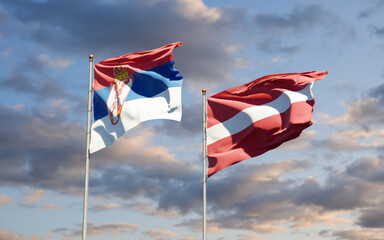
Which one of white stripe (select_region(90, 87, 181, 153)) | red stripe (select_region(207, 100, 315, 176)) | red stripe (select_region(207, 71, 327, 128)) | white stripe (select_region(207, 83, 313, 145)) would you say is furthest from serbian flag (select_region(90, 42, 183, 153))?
red stripe (select_region(207, 100, 315, 176))

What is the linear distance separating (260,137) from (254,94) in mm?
2779

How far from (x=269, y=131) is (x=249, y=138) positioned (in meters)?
1.30

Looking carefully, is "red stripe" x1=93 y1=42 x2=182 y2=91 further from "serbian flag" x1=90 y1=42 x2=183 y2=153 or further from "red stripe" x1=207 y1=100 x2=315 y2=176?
"red stripe" x1=207 y1=100 x2=315 y2=176

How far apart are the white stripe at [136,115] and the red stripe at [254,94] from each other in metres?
3.09

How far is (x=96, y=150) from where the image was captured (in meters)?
34.2

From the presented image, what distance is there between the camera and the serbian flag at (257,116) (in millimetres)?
36594

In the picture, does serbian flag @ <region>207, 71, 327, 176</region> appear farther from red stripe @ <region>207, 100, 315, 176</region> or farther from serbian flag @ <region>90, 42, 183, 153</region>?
serbian flag @ <region>90, 42, 183, 153</region>

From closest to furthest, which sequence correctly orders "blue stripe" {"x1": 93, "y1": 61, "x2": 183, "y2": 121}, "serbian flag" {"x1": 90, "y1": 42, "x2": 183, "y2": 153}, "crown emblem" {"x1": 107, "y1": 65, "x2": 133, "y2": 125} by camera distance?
1. "serbian flag" {"x1": 90, "y1": 42, "x2": 183, "y2": 153}
2. "crown emblem" {"x1": 107, "y1": 65, "x2": 133, "y2": 125}
3. "blue stripe" {"x1": 93, "y1": 61, "x2": 183, "y2": 121}

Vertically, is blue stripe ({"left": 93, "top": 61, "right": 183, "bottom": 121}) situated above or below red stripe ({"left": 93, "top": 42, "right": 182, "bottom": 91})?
below

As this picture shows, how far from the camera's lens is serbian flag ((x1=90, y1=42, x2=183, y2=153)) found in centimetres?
3453

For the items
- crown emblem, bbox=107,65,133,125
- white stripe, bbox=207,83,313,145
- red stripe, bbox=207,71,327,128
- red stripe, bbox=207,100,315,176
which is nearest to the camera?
crown emblem, bbox=107,65,133,125

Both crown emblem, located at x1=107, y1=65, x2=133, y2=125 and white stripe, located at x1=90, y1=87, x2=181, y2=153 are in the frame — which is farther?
crown emblem, located at x1=107, y1=65, x2=133, y2=125

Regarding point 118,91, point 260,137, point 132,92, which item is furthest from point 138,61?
point 260,137

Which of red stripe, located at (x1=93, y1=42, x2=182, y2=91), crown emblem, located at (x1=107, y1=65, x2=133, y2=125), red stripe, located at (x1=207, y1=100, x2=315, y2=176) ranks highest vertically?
red stripe, located at (x1=93, y1=42, x2=182, y2=91)
